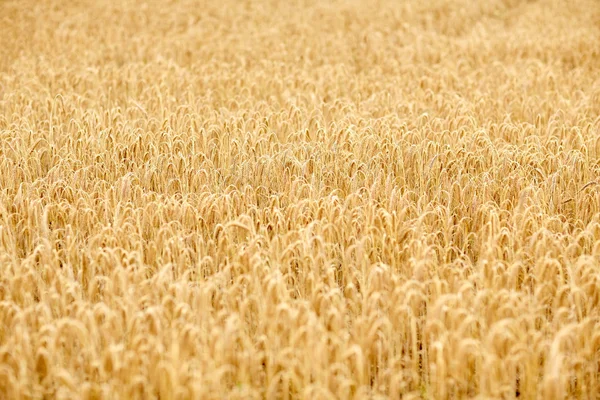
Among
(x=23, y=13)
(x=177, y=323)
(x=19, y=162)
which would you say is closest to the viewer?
(x=177, y=323)

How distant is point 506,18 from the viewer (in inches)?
537

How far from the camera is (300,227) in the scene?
130 inches

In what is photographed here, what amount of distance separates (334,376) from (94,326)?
942mm

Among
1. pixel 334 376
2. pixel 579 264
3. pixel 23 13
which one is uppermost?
pixel 23 13

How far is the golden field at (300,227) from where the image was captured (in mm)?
2430

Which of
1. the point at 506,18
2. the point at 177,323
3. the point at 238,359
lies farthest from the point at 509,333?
the point at 506,18

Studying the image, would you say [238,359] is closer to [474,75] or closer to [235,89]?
[235,89]

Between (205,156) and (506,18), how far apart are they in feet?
36.4

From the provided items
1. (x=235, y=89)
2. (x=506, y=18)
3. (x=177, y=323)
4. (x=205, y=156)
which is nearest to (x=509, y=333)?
(x=177, y=323)

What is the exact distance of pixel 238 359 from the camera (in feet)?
8.17

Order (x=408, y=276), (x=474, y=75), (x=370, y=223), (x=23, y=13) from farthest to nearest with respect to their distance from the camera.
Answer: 1. (x=23, y=13)
2. (x=474, y=75)
3. (x=370, y=223)
4. (x=408, y=276)

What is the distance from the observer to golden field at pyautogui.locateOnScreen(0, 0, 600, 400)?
2430 millimetres

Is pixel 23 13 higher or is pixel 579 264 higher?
pixel 23 13

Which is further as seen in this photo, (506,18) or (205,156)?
(506,18)
